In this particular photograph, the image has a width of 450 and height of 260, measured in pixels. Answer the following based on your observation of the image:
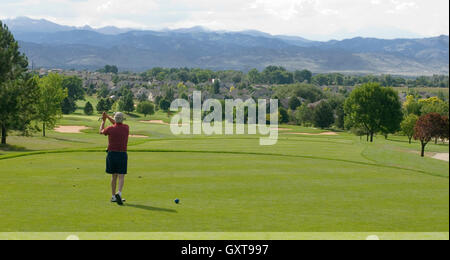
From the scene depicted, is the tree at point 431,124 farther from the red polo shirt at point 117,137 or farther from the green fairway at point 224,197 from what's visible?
the red polo shirt at point 117,137

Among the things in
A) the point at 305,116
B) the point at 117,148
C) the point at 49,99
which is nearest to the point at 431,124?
the point at 117,148

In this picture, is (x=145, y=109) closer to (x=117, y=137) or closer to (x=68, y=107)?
(x=68, y=107)

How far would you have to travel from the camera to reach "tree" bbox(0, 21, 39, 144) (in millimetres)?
47969

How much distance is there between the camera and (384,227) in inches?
438

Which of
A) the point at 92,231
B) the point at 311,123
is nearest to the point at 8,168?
the point at 92,231

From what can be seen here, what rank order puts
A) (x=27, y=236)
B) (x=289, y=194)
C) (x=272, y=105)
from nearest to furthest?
(x=27, y=236), (x=289, y=194), (x=272, y=105)

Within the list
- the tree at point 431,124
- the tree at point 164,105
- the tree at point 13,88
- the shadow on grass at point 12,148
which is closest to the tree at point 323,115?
the tree at point 164,105

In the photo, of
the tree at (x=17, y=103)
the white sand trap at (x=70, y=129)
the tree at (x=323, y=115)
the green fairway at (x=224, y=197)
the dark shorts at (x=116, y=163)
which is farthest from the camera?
the tree at (x=323, y=115)

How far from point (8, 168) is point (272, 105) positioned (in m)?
121

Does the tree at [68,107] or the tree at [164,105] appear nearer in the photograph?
the tree at [68,107]

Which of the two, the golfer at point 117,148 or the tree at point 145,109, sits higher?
the golfer at point 117,148

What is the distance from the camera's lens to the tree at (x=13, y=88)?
4797cm
